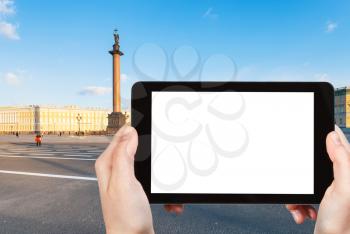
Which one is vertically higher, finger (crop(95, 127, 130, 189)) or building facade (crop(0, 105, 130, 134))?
finger (crop(95, 127, 130, 189))

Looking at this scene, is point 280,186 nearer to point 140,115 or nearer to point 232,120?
point 232,120

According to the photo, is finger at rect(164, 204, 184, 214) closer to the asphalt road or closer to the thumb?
the thumb

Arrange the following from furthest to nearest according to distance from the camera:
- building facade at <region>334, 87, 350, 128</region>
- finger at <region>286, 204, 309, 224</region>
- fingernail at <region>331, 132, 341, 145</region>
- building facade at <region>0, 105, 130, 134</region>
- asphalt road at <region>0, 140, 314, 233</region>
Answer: building facade at <region>0, 105, 130, 134</region>, building facade at <region>334, 87, 350, 128</region>, asphalt road at <region>0, 140, 314, 233</region>, finger at <region>286, 204, 309, 224</region>, fingernail at <region>331, 132, 341, 145</region>

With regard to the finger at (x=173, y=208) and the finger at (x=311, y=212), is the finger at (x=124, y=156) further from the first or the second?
the finger at (x=311, y=212)

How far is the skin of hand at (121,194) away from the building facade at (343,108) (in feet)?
237

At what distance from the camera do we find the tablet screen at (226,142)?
1431 mm

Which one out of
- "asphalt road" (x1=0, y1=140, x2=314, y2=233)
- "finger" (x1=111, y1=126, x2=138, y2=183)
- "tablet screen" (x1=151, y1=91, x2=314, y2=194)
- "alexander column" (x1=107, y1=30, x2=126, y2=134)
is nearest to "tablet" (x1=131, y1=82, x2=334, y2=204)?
"tablet screen" (x1=151, y1=91, x2=314, y2=194)

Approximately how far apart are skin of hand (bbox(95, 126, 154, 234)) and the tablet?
199mm

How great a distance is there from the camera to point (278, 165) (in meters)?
1.43

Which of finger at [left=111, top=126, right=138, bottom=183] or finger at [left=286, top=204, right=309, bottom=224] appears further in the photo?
finger at [left=286, top=204, right=309, bottom=224]

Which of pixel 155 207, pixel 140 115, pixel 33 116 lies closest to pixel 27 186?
pixel 155 207

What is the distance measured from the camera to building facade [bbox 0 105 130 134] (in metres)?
80.8

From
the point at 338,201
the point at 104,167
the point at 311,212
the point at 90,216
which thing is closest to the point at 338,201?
the point at 338,201

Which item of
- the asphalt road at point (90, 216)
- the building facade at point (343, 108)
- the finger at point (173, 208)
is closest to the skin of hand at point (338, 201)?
the finger at point (173, 208)
